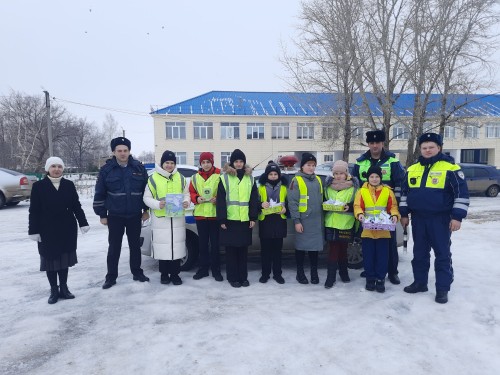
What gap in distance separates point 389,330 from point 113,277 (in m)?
3.46

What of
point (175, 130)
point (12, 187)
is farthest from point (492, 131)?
point (12, 187)

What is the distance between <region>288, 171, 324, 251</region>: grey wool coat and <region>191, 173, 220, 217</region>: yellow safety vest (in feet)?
3.38

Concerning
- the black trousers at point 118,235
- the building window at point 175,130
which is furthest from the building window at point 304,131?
the black trousers at point 118,235

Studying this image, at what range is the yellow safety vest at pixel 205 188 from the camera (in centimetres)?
486

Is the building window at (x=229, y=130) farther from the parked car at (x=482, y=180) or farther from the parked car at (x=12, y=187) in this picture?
the parked car at (x=12, y=187)

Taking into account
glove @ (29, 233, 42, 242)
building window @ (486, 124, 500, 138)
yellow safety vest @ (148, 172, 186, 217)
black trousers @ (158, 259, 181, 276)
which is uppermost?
building window @ (486, 124, 500, 138)

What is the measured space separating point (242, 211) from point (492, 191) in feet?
51.2

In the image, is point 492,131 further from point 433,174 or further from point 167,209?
point 167,209

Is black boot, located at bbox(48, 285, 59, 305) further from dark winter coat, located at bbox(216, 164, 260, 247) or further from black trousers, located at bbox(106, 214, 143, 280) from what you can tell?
dark winter coat, located at bbox(216, 164, 260, 247)

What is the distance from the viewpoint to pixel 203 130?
3509cm

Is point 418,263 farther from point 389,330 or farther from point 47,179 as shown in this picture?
point 47,179

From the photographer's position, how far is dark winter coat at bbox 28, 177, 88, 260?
4.13 meters

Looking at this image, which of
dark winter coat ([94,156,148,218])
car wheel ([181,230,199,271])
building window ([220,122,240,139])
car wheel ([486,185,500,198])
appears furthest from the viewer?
building window ([220,122,240,139])

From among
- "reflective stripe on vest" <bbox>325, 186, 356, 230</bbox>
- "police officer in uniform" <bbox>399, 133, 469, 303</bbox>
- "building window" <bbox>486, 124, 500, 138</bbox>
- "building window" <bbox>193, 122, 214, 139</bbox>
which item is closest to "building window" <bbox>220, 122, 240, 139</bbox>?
"building window" <bbox>193, 122, 214, 139</bbox>
